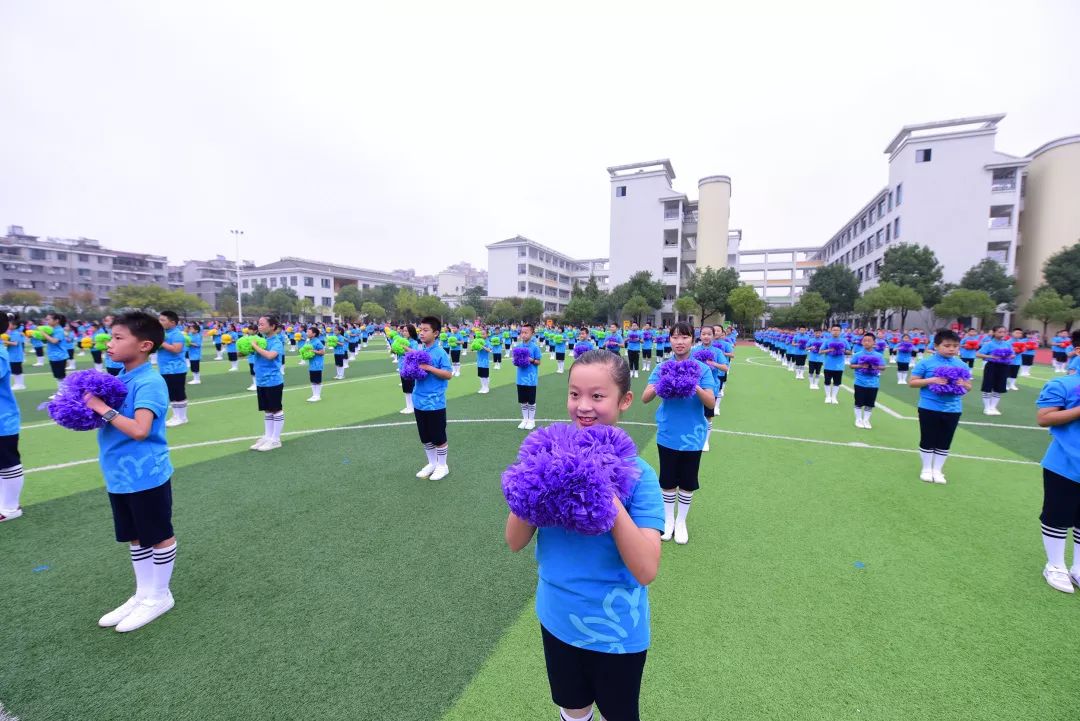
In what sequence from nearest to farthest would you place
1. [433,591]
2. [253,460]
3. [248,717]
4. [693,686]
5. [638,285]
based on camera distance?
1. [248,717]
2. [693,686]
3. [433,591]
4. [253,460]
5. [638,285]

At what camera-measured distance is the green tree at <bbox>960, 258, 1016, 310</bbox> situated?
3797cm

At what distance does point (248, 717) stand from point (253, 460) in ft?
17.4

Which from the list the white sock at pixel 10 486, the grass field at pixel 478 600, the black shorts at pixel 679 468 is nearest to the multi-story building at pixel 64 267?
the white sock at pixel 10 486

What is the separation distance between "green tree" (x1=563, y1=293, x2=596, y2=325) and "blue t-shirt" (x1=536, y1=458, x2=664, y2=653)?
56163mm

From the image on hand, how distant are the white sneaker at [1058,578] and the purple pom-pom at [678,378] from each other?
134 inches

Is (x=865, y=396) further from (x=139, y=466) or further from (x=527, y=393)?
(x=139, y=466)

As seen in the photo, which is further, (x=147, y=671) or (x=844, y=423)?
(x=844, y=423)

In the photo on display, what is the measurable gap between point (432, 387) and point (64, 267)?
96537 millimetres

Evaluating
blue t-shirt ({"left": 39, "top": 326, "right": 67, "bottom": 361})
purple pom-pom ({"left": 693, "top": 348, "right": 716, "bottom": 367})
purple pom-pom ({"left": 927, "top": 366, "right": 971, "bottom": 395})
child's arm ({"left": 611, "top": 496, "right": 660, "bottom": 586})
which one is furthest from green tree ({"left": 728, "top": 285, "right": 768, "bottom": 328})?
child's arm ({"left": 611, "top": 496, "right": 660, "bottom": 586})

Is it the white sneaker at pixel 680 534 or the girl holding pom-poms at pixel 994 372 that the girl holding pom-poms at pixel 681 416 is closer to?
the white sneaker at pixel 680 534

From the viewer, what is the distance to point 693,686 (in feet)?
9.04

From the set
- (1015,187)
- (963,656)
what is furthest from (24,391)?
(1015,187)

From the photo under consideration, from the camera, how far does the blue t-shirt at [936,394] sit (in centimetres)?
581

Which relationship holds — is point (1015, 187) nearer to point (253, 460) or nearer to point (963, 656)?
point (963, 656)
